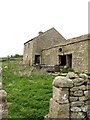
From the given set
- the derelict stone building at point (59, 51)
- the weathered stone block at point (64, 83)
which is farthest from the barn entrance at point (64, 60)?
the weathered stone block at point (64, 83)

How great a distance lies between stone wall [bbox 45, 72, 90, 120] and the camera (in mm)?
7508

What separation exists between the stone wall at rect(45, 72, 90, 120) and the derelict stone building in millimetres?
15127

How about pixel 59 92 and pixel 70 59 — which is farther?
pixel 70 59

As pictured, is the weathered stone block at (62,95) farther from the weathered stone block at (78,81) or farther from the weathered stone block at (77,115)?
A: the weathered stone block at (77,115)

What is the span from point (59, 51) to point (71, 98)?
2298 centimetres

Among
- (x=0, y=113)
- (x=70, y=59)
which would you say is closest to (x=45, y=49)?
(x=70, y=59)

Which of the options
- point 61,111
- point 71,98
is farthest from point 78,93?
point 61,111

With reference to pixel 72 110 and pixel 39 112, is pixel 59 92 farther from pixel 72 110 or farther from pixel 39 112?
pixel 39 112

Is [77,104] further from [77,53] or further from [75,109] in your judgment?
[77,53]

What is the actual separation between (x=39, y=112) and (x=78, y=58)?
55.6ft

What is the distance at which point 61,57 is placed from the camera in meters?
31.1

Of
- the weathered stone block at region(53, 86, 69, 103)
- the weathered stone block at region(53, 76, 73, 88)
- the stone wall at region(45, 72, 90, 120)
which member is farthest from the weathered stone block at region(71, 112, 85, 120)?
the weathered stone block at region(53, 76, 73, 88)

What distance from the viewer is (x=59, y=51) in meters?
30.5

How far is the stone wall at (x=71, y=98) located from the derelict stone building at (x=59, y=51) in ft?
49.6
